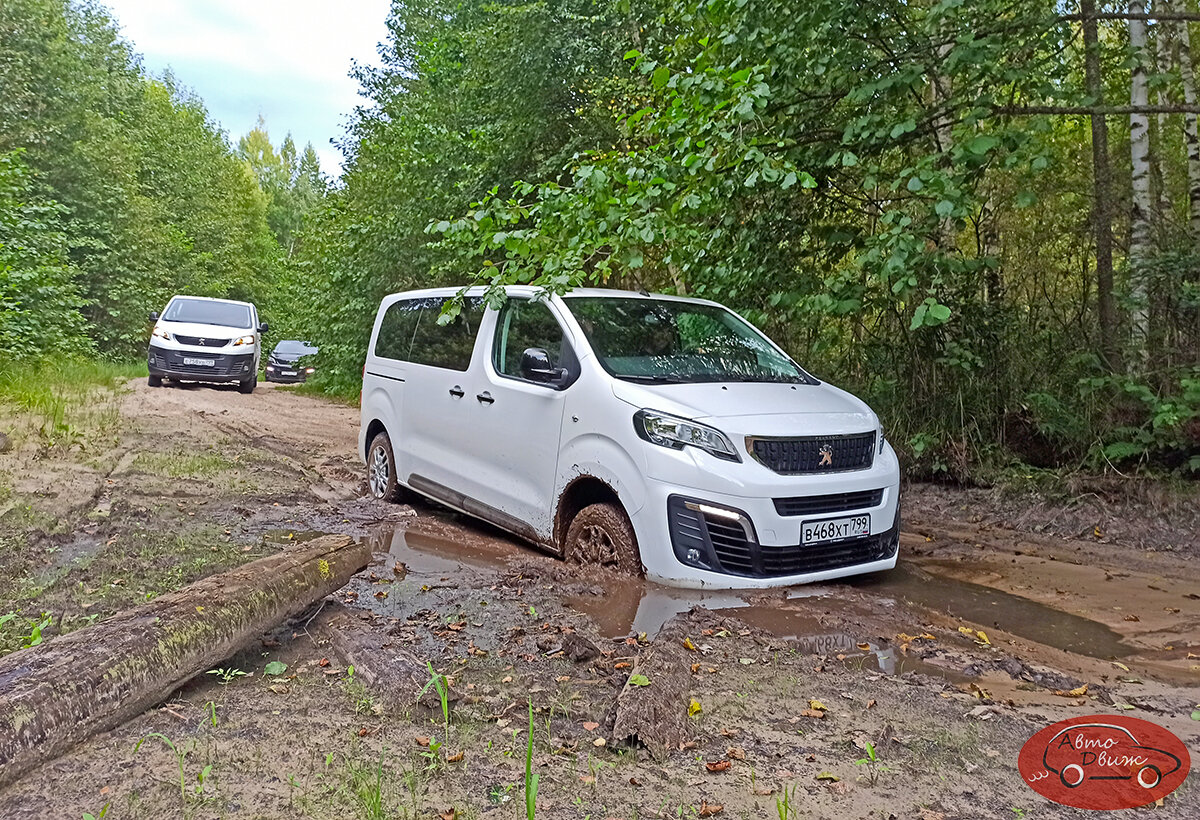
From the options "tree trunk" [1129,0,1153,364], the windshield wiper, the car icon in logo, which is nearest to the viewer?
the car icon in logo

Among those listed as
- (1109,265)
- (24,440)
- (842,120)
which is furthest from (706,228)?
(24,440)

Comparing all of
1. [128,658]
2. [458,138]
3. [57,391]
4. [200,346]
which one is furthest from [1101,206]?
[200,346]

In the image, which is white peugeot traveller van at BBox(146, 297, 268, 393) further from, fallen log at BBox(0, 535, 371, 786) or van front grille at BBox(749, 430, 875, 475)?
van front grille at BBox(749, 430, 875, 475)

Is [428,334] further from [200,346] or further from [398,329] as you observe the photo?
[200,346]

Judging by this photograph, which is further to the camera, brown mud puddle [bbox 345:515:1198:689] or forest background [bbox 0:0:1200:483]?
forest background [bbox 0:0:1200:483]

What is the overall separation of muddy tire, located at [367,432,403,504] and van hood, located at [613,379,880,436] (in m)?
3.29

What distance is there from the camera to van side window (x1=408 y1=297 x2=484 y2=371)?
258 inches

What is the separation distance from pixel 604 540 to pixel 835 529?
4.23 ft

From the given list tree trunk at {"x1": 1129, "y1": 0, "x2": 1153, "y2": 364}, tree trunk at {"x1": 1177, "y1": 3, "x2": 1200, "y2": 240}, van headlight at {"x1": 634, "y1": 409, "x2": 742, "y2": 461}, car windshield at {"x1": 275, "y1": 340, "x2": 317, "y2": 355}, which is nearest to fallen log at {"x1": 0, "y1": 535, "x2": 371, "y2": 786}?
van headlight at {"x1": 634, "y1": 409, "x2": 742, "y2": 461}

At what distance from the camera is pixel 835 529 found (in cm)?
474

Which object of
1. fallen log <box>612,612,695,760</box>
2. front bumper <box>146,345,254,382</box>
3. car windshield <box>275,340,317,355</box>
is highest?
car windshield <box>275,340,317,355</box>

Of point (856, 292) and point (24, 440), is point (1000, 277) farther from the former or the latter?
point (24, 440)

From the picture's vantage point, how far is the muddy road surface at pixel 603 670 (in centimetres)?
255

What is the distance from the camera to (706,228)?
823 cm
